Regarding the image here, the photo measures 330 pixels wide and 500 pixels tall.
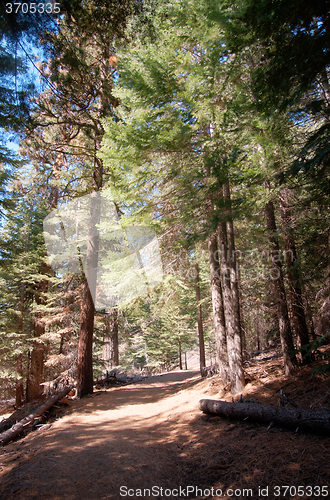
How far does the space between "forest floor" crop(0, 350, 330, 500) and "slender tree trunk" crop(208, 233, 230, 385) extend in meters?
1.62

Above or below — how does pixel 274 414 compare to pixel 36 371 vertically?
above

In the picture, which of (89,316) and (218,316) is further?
(89,316)

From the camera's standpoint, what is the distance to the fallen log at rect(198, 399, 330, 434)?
398cm

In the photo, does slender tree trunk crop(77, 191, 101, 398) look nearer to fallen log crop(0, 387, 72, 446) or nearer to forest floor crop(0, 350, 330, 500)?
fallen log crop(0, 387, 72, 446)

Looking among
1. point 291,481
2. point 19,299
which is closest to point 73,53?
point 291,481

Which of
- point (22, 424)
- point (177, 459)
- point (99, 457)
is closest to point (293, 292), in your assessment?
point (177, 459)

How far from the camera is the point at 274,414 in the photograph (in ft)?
15.5

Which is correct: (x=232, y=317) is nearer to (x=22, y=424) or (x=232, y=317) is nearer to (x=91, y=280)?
(x=91, y=280)

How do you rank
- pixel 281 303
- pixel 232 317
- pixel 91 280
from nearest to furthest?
pixel 232 317
pixel 281 303
pixel 91 280

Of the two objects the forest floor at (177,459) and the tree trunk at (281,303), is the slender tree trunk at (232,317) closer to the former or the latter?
the forest floor at (177,459)

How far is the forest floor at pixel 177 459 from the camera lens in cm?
330

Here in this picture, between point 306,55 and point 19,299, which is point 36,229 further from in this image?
point 306,55

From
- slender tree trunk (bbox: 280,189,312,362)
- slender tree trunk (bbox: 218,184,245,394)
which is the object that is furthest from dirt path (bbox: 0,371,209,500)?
slender tree trunk (bbox: 280,189,312,362)

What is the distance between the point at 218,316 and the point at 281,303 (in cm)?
245
